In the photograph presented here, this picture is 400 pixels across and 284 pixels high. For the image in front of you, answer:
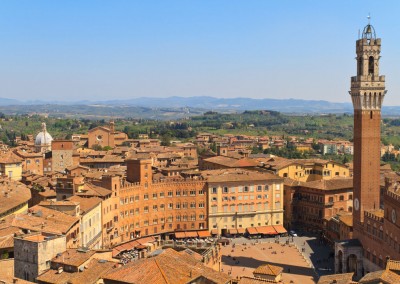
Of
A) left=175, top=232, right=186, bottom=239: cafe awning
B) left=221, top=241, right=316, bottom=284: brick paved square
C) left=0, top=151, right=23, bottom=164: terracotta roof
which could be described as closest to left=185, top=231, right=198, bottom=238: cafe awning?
left=175, top=232, right=186, bottom=239: cafe awning

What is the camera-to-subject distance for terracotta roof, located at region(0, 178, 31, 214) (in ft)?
169

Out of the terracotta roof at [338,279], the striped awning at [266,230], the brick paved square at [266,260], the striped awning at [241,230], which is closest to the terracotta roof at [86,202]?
the brick paved square at [266,260]

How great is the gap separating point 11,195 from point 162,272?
95.7ft

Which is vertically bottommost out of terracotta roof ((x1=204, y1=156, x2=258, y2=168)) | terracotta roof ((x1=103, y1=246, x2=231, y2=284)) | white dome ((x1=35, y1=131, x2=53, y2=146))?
terracotta roof ((x1=103, y1=246, x2=231, y2=284))

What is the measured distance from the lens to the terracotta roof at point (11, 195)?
2023 inches

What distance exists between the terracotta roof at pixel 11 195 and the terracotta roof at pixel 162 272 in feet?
68.9

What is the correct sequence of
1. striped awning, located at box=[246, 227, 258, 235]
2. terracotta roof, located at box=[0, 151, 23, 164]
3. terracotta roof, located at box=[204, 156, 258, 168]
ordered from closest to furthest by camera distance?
striped awning, located at box=[246, 227, 258, 235], terracotta roof, located at box=[0, 151, 23, 164], terracotta roof, located at box=[204, 156, 258, 168]

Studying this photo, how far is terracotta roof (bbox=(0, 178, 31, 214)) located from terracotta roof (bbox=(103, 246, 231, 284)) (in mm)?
20994

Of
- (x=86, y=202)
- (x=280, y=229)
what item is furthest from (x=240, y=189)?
(x=86, y=202)

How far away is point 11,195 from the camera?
55.7 meters

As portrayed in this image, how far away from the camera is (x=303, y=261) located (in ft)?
197

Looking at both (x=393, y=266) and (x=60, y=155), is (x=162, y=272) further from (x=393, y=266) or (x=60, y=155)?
(x=60, y=155)

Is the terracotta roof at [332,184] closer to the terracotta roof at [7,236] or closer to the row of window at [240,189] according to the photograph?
the row of window at [240,189]

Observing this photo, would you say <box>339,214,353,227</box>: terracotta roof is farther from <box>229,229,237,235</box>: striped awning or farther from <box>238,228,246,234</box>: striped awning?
<box>229,229,237,235</box>: striped awning
